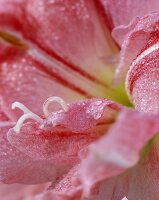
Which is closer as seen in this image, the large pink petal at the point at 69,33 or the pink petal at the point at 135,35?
the pink petal at the point at 135,35

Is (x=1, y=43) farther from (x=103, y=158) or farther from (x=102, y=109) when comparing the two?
(x=103, y=158)

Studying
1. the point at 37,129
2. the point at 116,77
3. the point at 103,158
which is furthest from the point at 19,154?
the point at 103,158

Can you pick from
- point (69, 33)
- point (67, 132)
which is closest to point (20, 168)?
point (67, 132)

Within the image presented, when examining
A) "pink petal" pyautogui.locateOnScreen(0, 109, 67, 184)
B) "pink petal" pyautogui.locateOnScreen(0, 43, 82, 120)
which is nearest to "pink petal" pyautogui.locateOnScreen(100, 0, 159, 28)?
"pink petal" pyautogui.locateOnScreen(0, 43, 82, 120)

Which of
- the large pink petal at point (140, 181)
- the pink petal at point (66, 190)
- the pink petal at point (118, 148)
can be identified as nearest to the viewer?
the pink petal at point (118, 148)

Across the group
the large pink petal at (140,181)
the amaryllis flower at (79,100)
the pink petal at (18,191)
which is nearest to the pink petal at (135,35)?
the amaryllis flower at (79,100)

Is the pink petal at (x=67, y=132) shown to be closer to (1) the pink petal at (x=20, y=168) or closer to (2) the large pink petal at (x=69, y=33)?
(1) the pink petal at (x=20, y=168)

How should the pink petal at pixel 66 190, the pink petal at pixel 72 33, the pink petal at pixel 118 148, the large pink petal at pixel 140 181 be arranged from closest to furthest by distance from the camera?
the pink petal at pixel 118 148, the pink petal at pixel 66 190, the large pink petal at pixel 140 181, the pink petal at pixel 72 33

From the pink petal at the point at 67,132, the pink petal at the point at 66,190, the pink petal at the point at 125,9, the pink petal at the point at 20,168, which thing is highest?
the pink petal at the point at 125,9
